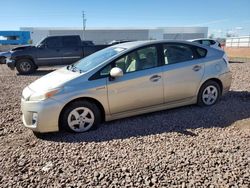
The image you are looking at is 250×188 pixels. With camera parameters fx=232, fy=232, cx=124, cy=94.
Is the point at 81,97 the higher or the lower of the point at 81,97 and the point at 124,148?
the higher

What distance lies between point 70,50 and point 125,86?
8960 mm

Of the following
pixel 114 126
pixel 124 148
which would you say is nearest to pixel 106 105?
pixel 114 126

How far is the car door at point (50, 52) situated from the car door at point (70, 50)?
0.21m

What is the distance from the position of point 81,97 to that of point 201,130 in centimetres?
213

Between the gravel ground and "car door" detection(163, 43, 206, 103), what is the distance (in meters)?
0.44

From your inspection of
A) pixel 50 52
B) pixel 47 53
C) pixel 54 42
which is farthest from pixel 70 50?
pixel 47 53

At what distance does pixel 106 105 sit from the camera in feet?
13.5

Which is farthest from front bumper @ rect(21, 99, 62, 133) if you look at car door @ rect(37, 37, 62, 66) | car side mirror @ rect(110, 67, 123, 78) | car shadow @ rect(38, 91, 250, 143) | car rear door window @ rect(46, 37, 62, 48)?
car rear door window @ rect(46, 37, 62, 48)

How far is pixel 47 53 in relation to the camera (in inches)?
472

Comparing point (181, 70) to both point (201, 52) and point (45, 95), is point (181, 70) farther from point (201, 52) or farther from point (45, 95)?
point (45, 95)

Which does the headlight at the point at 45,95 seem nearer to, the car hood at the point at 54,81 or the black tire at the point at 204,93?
the car hood at the point at 54,81

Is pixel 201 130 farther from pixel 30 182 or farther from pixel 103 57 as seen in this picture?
pixel 30 182

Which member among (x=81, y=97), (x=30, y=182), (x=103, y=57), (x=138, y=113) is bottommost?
(x=30, y=182)

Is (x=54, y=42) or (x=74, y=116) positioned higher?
(x=54, y=42)
